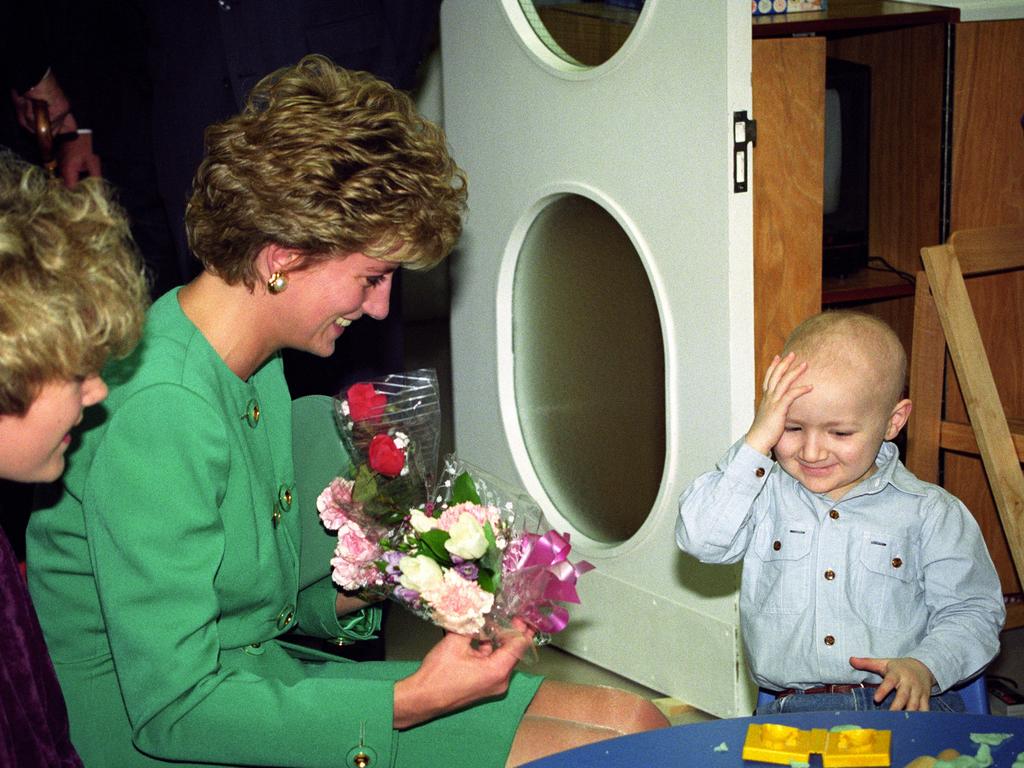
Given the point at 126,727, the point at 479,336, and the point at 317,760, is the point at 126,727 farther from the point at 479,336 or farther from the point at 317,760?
the point at 479,336

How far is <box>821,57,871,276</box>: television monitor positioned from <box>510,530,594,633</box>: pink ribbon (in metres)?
1.62

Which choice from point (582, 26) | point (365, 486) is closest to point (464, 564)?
point (365, 486)

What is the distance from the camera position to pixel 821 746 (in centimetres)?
126

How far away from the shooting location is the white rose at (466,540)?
1427mm

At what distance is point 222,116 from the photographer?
2625mm

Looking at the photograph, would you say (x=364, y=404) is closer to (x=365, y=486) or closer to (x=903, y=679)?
(x=365, y=486)

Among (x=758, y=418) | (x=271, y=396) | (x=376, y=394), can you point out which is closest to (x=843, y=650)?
(x=758, y=418)

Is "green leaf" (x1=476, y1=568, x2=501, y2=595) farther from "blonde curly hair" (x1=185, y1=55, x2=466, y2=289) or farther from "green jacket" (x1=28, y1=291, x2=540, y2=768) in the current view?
"blonde curly hair" (x1=185, y1=55, x2=466, y2=289)

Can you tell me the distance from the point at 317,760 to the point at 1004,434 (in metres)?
1.66

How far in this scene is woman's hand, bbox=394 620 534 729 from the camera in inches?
58.6

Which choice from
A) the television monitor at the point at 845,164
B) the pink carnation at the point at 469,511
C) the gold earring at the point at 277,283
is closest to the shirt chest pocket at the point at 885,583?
the pink carnation at the point at 469,511

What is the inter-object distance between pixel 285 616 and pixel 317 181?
0.60 m

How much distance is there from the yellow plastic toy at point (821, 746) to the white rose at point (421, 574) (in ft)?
1.30

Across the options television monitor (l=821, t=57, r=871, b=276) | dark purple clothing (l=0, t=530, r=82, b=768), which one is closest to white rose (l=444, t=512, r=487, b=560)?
dark purple clothing (l=0, t=530, r=82, b=768)
